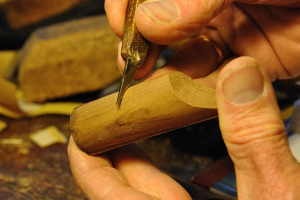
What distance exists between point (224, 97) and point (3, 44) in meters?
2.44

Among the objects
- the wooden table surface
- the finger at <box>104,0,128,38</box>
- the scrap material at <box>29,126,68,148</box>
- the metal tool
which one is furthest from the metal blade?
the scrap material at <box>29,126,68,148</box>

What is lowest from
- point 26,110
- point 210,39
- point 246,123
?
point 26,110

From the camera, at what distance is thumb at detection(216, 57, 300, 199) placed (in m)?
0.74

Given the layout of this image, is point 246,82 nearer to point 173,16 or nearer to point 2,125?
point 173,16

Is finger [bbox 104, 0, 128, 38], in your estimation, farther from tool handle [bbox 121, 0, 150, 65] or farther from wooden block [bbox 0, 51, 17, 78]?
wooden block [bbox 0, 51, 17, 78]

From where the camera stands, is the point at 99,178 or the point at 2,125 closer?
the point at 99,178

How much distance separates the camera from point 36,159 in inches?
64.4

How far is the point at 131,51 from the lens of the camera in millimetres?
996

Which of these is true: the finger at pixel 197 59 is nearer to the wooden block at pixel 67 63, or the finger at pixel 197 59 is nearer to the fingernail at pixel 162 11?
the fingernail at pixel 162 11

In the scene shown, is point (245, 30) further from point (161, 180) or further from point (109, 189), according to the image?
point (109, 189)

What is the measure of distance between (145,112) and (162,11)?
298mm

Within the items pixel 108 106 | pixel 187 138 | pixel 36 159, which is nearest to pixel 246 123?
pixel 108 106

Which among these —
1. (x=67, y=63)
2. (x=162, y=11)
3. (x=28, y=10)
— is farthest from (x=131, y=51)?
(x=28, y=10)

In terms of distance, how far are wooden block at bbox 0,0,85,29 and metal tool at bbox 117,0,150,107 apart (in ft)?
7.90
